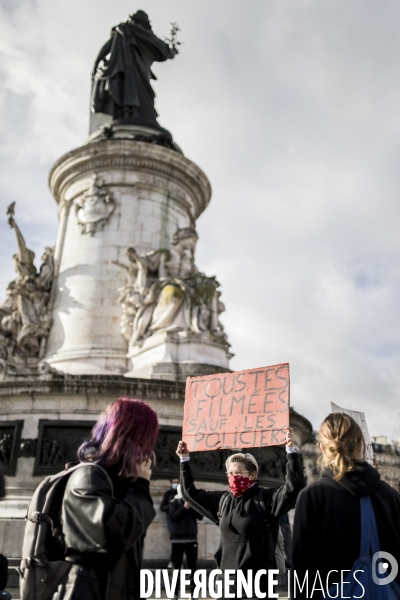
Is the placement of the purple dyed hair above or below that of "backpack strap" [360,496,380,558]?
above

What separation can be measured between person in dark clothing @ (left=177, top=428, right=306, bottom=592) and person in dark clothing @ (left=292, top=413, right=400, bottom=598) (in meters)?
1.20

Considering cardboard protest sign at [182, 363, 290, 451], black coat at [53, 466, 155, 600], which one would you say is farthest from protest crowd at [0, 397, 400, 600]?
cardboard protest sign at [182, 363, 290, 451]

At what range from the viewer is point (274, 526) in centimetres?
418

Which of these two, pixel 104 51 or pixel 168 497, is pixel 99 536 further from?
pixel 104 51

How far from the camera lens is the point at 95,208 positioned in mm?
14953

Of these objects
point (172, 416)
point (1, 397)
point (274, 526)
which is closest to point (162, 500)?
point (172, 416)

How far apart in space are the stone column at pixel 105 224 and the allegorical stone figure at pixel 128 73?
5.98 feet

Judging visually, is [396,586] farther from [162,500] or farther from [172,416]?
[172,416]

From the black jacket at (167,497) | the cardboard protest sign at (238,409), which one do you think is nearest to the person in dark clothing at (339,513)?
the cardboard protest sign at (238,409)

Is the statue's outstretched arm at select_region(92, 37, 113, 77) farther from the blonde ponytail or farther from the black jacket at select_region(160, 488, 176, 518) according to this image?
the blonde ponytail

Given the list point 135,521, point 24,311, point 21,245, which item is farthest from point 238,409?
point 21,245

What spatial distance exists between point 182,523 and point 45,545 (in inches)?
223

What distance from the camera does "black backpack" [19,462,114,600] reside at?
95.0 inches

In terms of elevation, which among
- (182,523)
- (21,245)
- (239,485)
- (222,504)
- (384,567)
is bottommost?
(384,567)
